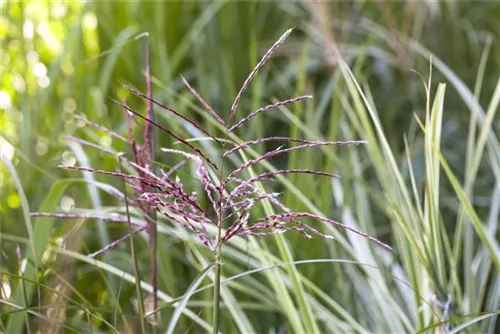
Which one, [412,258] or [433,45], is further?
[433,45]

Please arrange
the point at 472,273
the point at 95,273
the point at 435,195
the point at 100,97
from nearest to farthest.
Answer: the point at 435,195
the point at 472,273
the point at 95,273
the point at 100,97

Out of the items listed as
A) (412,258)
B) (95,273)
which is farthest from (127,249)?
(412,258)

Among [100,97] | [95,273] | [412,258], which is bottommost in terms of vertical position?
[95,273]

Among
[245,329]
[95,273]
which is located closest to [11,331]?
[245,329]

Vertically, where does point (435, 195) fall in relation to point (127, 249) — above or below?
above

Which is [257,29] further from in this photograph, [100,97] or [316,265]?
[316,265]

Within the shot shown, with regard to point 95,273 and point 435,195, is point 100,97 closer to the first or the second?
point 95,273

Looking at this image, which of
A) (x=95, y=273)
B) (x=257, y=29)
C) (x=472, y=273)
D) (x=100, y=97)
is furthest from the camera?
(x=257, y=29)
